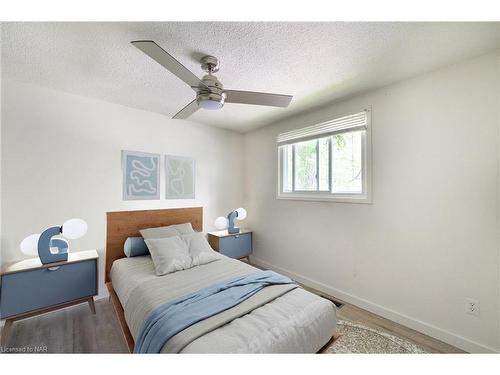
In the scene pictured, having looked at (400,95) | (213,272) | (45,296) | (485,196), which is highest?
(400,95)

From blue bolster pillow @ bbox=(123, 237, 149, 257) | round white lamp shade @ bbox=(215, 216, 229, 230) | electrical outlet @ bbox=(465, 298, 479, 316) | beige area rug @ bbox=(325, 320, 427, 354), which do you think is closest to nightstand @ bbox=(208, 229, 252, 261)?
round white lamp shade @ bbox=(215, 216, 229, 230)

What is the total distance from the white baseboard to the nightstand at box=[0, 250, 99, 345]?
94.3 inches

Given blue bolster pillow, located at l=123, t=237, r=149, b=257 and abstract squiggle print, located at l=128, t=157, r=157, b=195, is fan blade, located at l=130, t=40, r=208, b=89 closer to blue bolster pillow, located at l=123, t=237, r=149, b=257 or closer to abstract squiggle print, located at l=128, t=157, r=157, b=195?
abstract squiggle print, located at l=128, t=157, r=157, b=195

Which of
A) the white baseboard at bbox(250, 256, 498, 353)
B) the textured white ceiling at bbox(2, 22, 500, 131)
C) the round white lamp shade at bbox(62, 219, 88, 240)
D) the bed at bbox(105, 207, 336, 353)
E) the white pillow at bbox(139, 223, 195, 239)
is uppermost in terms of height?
the textured white ceiling at bbox(2, 22, 500, 131)

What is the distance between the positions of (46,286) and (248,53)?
8.43 feet

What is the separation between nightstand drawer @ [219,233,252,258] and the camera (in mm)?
3004

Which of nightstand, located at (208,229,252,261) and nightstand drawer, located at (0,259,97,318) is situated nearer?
nightstand drawer, located at (0,259,97,318)

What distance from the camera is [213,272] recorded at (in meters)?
1.91

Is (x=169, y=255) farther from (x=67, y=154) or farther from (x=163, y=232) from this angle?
(x=67, y=154)

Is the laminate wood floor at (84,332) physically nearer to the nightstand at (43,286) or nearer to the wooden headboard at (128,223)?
the nightstand at (43,286)

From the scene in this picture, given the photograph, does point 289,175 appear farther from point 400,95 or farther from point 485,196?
point 485,196

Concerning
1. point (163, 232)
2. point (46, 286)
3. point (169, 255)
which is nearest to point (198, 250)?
point (169, 255)
